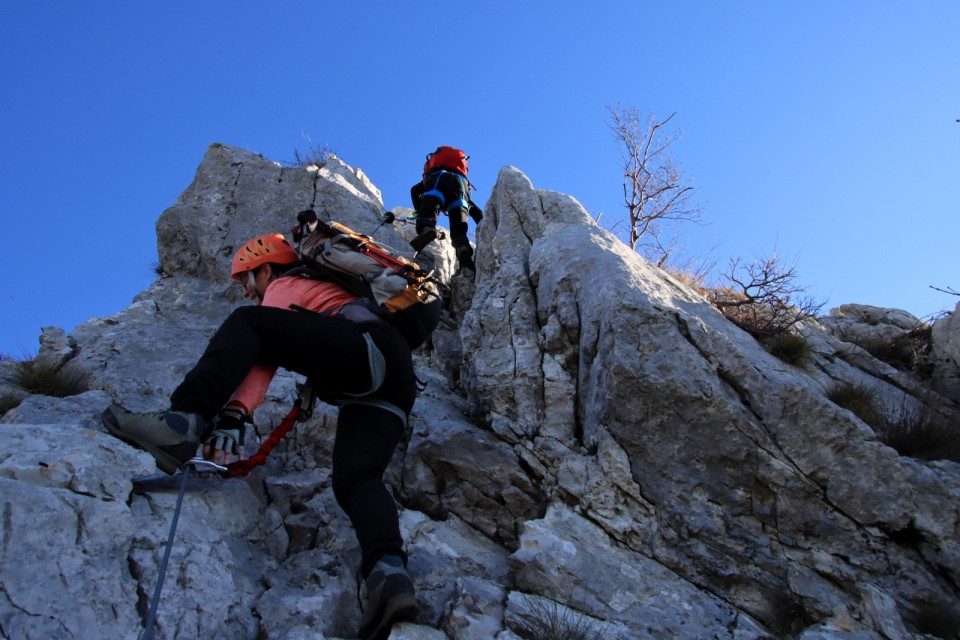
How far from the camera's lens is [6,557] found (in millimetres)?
3105

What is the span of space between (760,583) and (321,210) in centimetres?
587

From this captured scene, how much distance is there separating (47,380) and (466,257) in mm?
4294

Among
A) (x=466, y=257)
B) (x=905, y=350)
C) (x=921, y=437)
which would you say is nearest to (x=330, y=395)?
(x=466, y=257)

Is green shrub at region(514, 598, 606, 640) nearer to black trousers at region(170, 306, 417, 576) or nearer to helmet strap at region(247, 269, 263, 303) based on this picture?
black trousers at region(170, 306, 417, 576)

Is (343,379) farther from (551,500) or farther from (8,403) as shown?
Answer: (8,403)

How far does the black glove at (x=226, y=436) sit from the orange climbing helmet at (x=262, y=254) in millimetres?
1374

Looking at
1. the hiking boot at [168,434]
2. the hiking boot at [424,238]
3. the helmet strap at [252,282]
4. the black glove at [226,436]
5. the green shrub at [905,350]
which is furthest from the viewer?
the hiking boot at [424,238]

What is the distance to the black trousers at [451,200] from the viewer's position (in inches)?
316

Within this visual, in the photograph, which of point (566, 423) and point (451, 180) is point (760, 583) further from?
point (451, 180)

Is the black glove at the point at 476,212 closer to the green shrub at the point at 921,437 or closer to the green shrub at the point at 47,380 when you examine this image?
the green shrub at the point at 47,380

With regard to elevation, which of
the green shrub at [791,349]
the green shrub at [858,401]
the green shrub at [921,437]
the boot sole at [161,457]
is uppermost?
the green shrub at [791,349]

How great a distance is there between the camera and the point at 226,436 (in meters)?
3.82

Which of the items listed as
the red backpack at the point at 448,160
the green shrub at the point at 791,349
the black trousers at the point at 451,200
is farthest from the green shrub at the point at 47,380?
the green shrub at the point at 791,349

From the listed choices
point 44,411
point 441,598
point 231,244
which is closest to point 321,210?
point 231,244
